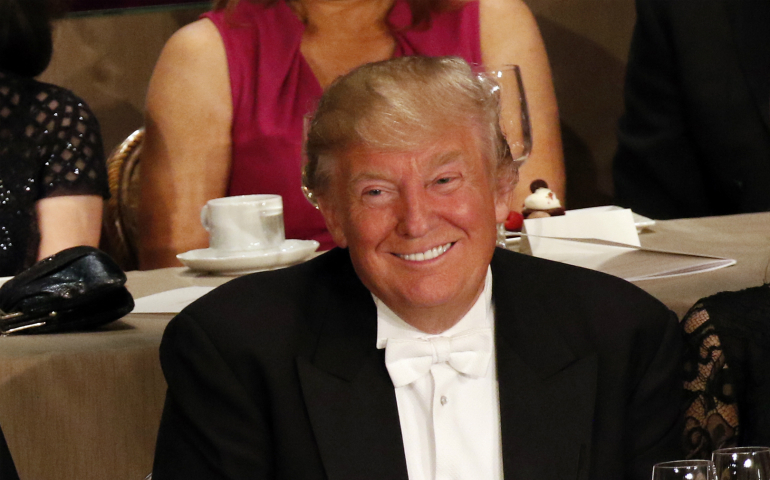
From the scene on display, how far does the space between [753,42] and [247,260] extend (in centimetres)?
186

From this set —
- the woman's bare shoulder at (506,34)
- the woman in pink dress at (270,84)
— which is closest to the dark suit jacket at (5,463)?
the woman in pink dress at (270,84)

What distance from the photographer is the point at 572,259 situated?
1.48 metres

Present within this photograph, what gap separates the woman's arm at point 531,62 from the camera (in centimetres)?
241

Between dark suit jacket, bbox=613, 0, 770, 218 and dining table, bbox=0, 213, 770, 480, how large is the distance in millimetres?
1660

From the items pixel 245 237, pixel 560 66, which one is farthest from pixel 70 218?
pixel 560 66

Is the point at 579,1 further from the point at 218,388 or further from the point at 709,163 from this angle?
the point at 218,388

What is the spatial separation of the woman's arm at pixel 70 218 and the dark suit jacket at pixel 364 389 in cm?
125

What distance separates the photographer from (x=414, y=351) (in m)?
1.17

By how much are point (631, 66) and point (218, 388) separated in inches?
85.8

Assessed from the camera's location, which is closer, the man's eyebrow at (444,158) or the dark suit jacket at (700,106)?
the man's eyebrow at (444,158)

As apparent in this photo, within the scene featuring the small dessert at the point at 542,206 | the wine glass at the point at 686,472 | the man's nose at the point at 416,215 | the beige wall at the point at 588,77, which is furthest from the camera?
the beige wall at the point at 588,77

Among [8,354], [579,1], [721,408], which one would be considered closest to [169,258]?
[8,354]

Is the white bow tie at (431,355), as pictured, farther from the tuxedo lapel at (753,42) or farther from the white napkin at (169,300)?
the tuxedo lapel at (753,42)

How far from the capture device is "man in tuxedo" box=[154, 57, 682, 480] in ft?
3.76
